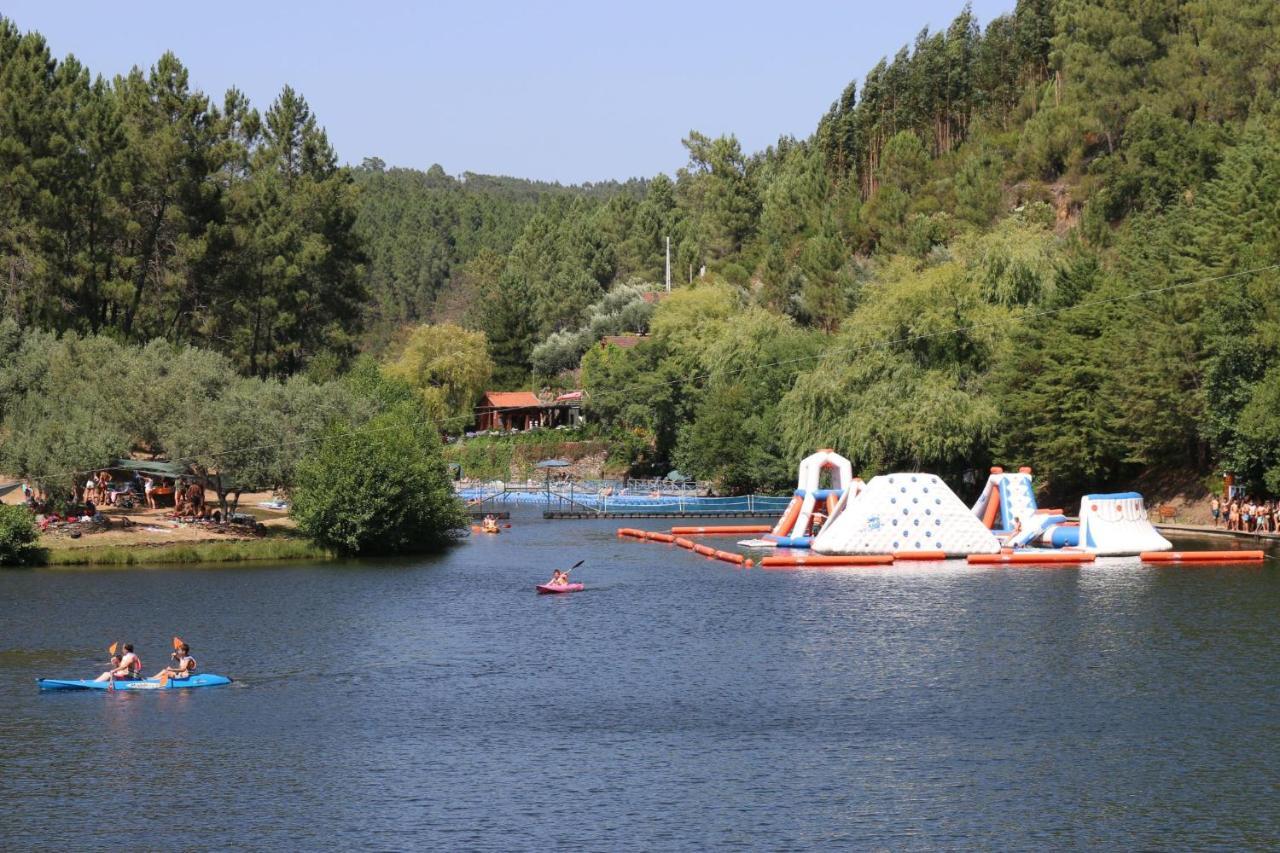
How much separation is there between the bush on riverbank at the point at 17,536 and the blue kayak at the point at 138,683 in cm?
2651

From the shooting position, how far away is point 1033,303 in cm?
9869

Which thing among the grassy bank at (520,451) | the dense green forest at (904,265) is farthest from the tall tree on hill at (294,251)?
the grassy bank at (520,451)

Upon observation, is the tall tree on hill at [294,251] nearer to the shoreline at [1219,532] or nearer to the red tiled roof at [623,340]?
the red tiled roof at [623,340]

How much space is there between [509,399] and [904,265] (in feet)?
236

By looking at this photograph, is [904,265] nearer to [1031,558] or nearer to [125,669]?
[1031,558]

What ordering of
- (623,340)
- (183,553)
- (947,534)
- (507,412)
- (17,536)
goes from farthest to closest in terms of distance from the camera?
(507,412), (623,340), (183,553), (947,534), (17,536)

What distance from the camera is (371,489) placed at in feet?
259

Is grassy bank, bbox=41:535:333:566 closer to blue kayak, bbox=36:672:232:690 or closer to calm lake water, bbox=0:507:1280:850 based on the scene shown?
calm lake water, bbox=0:507:1280:850

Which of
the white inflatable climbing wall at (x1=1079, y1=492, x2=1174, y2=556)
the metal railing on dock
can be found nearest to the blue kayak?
the white inflatable climbing wall at (x1=1079, y1=492, x2=1174, y2=556)

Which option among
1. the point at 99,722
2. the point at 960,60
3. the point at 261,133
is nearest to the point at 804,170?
the point at 960,60

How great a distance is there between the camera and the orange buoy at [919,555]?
74.4 metres

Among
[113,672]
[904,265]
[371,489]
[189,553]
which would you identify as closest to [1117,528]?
[904,265]

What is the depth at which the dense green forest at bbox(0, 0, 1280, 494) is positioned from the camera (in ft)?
286

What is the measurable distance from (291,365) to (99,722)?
298 ft
